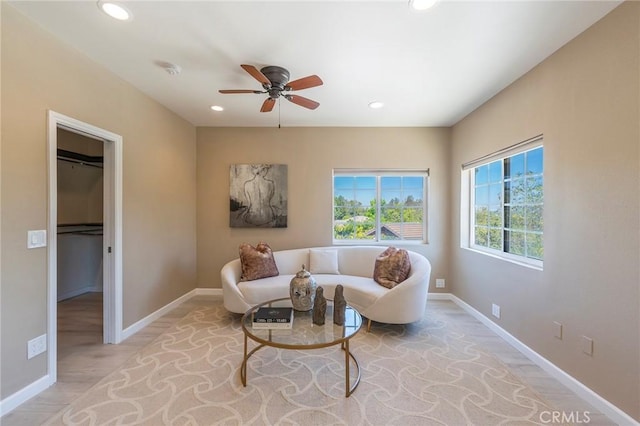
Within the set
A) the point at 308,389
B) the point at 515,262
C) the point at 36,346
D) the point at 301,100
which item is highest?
the point at 301,100

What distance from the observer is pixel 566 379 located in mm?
1988

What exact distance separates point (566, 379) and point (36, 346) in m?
3.91

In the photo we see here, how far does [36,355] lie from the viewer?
1886 millimetres

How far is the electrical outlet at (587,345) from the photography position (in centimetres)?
182

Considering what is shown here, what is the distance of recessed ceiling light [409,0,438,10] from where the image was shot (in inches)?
62.9

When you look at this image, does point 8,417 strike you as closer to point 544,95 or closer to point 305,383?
point 305,383

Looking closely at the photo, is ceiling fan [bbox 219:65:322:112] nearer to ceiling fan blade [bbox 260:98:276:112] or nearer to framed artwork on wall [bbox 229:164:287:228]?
ceiling fan blade [bbox 260:98:276:112]

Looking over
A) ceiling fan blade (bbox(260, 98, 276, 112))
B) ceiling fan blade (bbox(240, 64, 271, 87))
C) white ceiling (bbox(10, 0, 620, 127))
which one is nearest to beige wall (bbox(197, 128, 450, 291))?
white ceiling (bbox(10, 0, 620, 127))

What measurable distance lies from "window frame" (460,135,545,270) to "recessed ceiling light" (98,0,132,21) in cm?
332

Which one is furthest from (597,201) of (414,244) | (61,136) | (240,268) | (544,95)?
(61,136)

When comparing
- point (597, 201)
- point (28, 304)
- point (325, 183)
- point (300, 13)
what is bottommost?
point (28, 304)

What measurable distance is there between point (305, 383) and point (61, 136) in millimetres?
4826

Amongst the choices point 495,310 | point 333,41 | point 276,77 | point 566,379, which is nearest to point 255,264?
point 276,77

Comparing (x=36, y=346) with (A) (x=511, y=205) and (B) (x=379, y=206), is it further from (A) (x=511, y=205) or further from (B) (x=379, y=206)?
(A) (x=511, y=205)
